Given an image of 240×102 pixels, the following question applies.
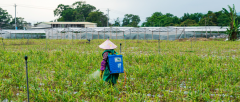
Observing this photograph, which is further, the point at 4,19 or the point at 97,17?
the point at 97,17

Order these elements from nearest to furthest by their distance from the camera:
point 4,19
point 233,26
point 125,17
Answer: point 233,26 → point 4,19 → point 125,17

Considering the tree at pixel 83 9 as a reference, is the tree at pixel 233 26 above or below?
below

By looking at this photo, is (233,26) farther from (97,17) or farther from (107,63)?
(97,17)

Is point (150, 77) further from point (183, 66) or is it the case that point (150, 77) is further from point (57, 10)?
point (57, 10)

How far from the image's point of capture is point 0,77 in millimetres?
5504

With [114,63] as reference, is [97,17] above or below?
above

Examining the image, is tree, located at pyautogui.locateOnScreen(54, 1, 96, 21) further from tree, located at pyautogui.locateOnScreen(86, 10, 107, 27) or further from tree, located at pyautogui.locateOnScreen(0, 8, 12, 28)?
tree, located at pyautogui.locateOnScreen(0, 8, 12, 28)

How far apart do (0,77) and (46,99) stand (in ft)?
8.26

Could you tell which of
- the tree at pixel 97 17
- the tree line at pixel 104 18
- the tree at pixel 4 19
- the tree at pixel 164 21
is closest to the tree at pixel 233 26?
the tree line at pixel 104 18

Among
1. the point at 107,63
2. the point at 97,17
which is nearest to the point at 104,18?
the point at 97,17

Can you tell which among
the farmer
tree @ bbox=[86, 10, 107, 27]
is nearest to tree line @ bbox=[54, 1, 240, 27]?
tree @ bbox=[86, 10, 107, 27]

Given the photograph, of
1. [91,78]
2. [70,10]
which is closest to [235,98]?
[91,78]

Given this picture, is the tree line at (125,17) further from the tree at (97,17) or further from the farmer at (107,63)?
the farmer at (107,63)

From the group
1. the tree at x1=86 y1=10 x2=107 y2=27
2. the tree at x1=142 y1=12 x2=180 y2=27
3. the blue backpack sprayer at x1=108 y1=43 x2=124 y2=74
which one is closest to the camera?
the blue backpack sprayer at x1=108 y1=43 x2=124 y2=74
